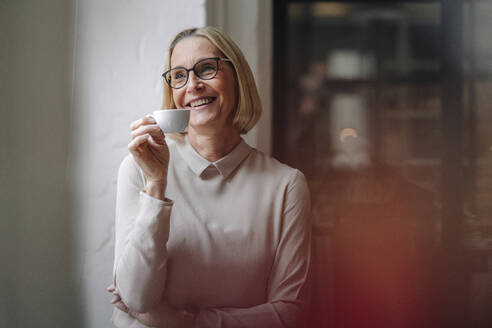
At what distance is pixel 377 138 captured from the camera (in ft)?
3.44

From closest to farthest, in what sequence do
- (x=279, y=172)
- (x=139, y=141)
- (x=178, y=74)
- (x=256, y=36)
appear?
(x=139, y=141) < (x=178, y=74) < (x=279, y=172) < (x=256, y=36)

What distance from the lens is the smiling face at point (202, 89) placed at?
763 millimetres

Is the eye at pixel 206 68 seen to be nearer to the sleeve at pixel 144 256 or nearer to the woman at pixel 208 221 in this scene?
the woman at pixel 208 221

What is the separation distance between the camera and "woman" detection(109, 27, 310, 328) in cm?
72

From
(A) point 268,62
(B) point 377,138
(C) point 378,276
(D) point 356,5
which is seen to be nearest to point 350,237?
(C) point 378,276

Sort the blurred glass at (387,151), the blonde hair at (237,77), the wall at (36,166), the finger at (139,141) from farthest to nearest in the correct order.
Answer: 1. the blurred glass at (387,151)
2. the wall at (36,166)
3. the blonde hair at (237,77)
4. the finger at (139,141)

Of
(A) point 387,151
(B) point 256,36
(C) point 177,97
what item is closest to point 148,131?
(C) point 177,97

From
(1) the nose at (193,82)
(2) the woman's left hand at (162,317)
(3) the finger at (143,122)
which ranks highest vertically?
(1) the nose at (193,82)

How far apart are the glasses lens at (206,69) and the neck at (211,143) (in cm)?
13

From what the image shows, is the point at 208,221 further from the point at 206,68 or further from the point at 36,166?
the point at 36,166

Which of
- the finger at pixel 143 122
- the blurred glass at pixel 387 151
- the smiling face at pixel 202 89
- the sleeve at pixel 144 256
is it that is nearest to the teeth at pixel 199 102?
the smiling face at pixel 202 89

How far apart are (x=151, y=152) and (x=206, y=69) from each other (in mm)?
230

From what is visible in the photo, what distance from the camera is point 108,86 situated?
0.93 metres

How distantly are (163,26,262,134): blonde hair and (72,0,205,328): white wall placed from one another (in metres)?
0.14
